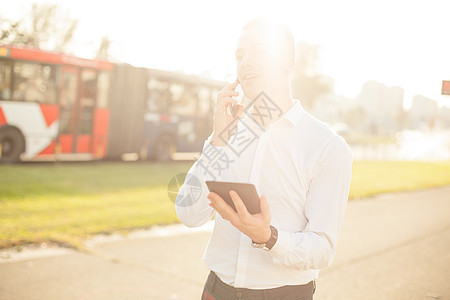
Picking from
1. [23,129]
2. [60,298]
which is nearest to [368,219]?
[60,298]

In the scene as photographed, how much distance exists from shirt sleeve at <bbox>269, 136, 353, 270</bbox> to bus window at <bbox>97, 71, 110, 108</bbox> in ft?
46.6

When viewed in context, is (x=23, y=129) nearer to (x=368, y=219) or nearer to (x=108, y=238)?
(x=108, y=238)

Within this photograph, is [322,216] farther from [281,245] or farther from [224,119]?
[224,119]

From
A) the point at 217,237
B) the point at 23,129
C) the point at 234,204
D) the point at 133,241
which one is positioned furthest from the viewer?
the point at 23,129

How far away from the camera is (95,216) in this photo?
7.40 meters

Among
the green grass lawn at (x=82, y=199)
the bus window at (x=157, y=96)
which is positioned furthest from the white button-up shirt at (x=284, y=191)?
the bus window at (x=157, y=96)

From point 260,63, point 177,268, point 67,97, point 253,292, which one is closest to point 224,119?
point 260,63

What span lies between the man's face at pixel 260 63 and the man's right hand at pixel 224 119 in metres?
0.08

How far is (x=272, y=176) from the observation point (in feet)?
6.40

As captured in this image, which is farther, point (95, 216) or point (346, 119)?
point (346, 119)

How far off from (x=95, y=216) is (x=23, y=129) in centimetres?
729

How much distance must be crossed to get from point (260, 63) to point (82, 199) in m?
7.40

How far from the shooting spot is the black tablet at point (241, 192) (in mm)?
1576

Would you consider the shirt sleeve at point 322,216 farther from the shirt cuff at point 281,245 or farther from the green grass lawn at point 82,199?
the green grass lawn at point 82,199
